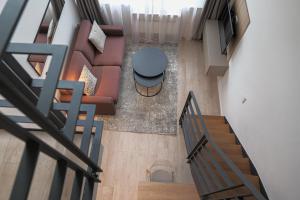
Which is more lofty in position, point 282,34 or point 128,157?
point 282,34

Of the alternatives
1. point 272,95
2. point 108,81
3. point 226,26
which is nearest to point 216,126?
point 272,95

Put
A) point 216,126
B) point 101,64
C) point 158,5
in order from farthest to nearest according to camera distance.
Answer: point 158,5 < point 101,64 < point 216,126

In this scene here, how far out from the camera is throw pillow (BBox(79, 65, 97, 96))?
139 inches

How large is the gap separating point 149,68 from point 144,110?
829 mm

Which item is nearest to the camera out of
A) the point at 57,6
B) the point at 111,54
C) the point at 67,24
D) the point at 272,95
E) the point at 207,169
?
the point at 207,169

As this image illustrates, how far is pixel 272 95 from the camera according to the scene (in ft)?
7.93

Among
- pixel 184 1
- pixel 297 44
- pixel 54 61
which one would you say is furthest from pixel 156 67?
pixel 54 61

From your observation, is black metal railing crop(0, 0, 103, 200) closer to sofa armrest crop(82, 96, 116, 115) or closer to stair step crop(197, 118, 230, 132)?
sofa armrest crop(82, 96, 116, 115)

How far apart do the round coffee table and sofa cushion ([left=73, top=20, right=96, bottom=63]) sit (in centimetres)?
94

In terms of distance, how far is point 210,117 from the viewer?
12.0 feet

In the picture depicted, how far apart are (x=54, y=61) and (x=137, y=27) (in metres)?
3.69

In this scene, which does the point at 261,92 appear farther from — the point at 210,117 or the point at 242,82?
the point at 210,117

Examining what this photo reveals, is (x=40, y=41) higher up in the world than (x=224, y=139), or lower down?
higher up

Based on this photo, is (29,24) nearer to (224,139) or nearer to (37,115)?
(37,115)
